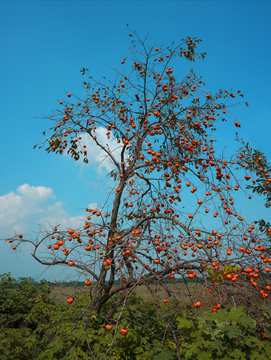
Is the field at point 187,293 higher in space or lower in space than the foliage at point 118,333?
higher

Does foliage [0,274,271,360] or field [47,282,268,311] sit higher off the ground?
field [47,282,268,311]

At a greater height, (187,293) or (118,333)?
(187,293)

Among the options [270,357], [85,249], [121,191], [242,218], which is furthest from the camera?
[121,191]

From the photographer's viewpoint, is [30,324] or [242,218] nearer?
[242,218]

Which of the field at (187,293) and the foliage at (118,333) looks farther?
the field at (187,293)

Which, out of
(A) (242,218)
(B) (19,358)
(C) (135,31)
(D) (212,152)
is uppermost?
(C) (135,31)

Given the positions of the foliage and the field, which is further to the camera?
the field

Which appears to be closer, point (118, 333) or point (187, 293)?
point (118, 333)

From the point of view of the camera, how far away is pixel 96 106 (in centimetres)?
462

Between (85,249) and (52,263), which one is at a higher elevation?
(85,249)

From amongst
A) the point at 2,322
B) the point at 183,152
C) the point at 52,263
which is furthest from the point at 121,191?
the point at 2,322

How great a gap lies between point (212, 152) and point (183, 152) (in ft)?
2.39

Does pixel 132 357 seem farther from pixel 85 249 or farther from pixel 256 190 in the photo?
pixel 256 190

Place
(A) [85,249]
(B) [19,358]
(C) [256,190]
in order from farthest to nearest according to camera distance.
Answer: (C) [256,190] < (B) [19,358] < (A) [85,249]
